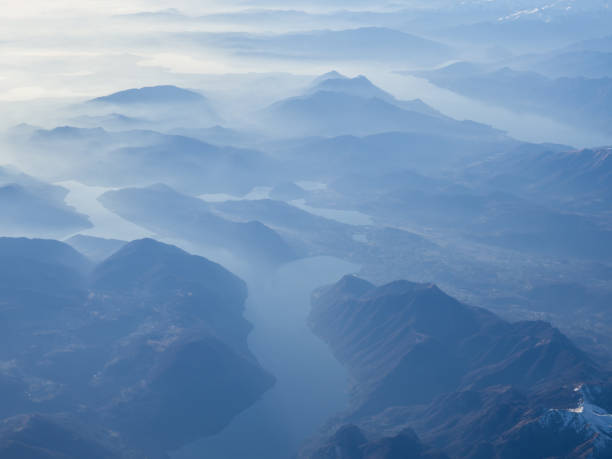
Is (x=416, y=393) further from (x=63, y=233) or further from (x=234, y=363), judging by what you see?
(x=63, y=233)

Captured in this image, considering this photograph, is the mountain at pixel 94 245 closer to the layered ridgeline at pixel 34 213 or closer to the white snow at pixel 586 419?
the layered ridgeline at pixel 34 213

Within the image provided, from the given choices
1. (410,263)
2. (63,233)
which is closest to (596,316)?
(410,263)

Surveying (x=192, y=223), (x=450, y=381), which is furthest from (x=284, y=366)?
(x=192, y=223)

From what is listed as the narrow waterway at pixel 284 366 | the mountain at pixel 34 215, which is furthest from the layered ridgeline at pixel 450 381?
the mountain at pixel 34 215

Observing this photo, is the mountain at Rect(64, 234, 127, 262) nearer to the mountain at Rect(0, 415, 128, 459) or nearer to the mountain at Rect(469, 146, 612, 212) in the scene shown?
the mountain at Rect(0, 415, 128, 459)

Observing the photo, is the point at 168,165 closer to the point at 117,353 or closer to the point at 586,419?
the point at 117,353

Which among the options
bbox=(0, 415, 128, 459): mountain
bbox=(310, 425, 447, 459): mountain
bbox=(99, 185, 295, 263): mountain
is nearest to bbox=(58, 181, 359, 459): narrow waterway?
bbox=(99, 185, 295, 263): mountain
